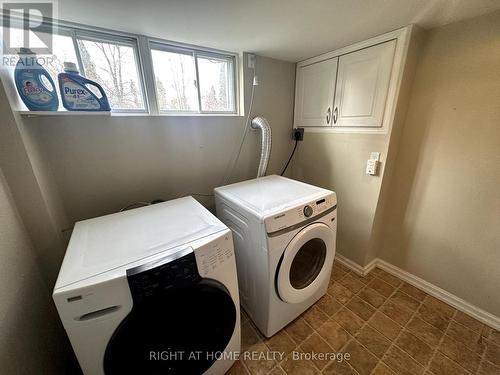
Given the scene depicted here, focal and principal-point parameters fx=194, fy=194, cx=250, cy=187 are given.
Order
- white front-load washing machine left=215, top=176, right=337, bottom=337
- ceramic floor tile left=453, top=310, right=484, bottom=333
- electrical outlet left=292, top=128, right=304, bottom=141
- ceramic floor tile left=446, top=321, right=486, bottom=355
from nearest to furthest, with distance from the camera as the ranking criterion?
white front-load washing machine left=215, top=176, right=337, bottom=337 → ceramic floor tile left=446, top=321, right=486, bottom=355 → ceramic floor tile left=453, top=310, right=484, bottom=333 → electrical outlet left=292, top=128, right=304, bottom=141

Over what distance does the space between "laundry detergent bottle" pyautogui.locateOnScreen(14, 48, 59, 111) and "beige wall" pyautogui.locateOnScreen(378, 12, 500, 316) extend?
2.14 meters

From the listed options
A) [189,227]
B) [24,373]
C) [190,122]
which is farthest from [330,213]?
[24,373]

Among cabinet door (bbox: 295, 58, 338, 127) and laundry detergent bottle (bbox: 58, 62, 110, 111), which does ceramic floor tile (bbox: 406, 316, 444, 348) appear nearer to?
cabinet door (bbox: 295, 58, 338, 127)

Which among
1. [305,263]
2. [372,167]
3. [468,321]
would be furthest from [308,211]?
[468,321]

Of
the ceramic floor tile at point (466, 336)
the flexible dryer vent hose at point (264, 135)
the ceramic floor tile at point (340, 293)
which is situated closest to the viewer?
the ceramic floor tile at point (466, 336)

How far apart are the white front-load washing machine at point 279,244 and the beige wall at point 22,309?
0.94 metres

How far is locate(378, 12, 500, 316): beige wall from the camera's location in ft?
3.64

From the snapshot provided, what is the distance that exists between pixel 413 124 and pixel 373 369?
61.6 inches

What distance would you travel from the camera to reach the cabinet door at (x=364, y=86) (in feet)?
4.24

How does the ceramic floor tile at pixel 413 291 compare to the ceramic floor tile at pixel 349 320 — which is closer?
the ceramic floor tile at pixel 349 320

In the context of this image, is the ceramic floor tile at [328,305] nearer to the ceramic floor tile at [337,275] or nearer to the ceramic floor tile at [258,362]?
the ceramic floor tile at [337,275]

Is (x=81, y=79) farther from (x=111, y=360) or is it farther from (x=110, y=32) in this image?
(x=111, y=360)

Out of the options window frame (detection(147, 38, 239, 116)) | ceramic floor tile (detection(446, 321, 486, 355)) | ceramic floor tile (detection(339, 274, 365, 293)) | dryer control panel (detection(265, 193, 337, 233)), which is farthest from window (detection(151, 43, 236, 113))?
ceramic floor tile (detection(446, 321, 486, 355))

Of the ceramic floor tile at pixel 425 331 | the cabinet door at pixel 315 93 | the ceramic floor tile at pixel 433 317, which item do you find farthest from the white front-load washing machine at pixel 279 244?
the cabinet door at pixel 315 93
